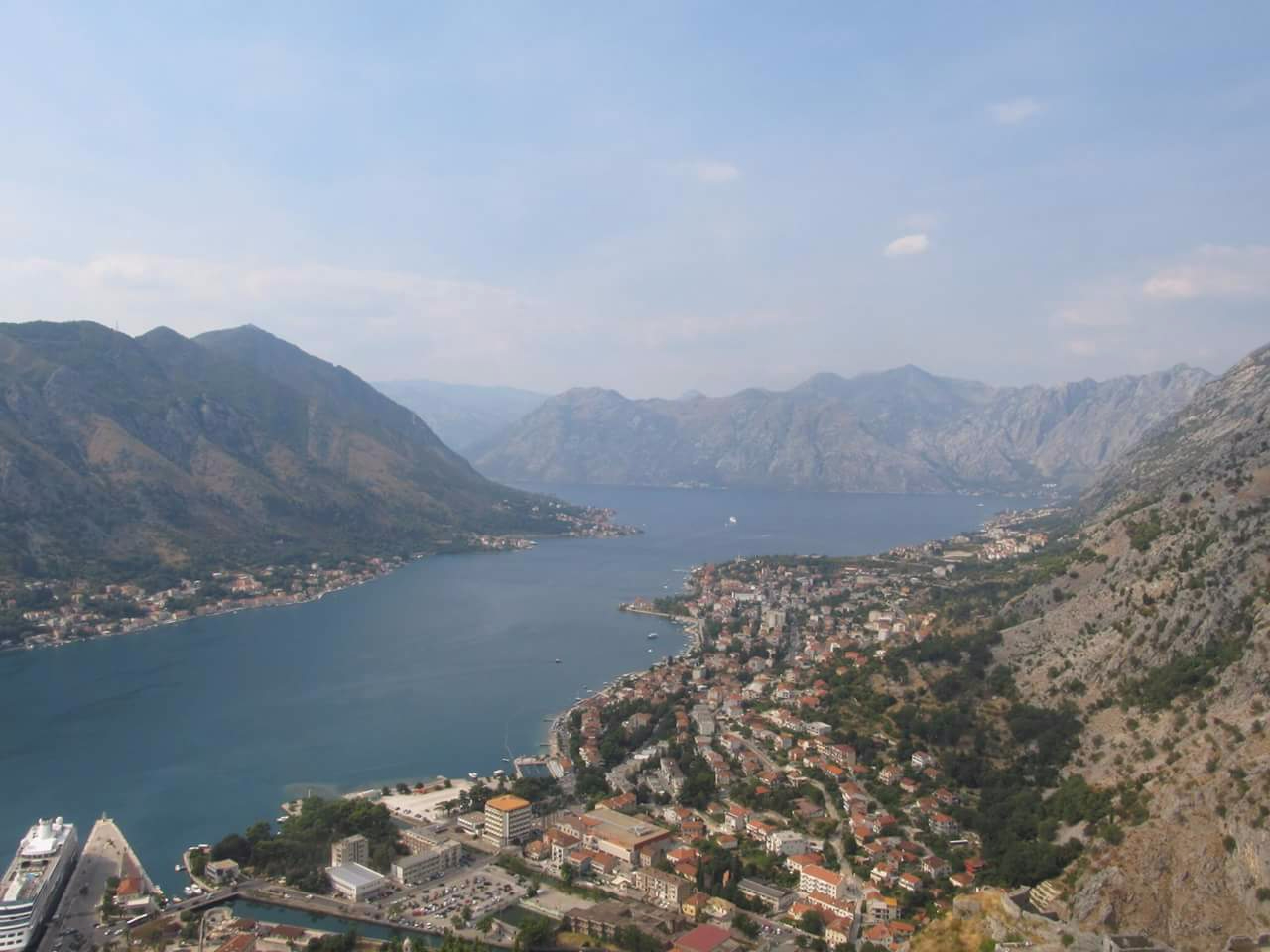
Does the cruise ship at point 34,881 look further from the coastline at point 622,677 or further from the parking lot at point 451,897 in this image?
the coastline at point 622,677

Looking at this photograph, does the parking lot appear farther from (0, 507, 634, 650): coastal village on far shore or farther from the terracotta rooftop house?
(0, 507, 634, 650): coastal village on far shore

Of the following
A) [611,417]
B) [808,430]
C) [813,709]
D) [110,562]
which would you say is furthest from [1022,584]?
[611,417]

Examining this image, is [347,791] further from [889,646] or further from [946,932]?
[889,646]

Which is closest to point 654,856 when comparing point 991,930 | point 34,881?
point 991,930

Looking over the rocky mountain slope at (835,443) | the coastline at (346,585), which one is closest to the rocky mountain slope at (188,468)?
the coastline at (346,585)

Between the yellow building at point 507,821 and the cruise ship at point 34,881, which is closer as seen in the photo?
the cruise ship at point 34,881

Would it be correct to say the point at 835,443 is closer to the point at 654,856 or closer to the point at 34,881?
the point at 654,856
